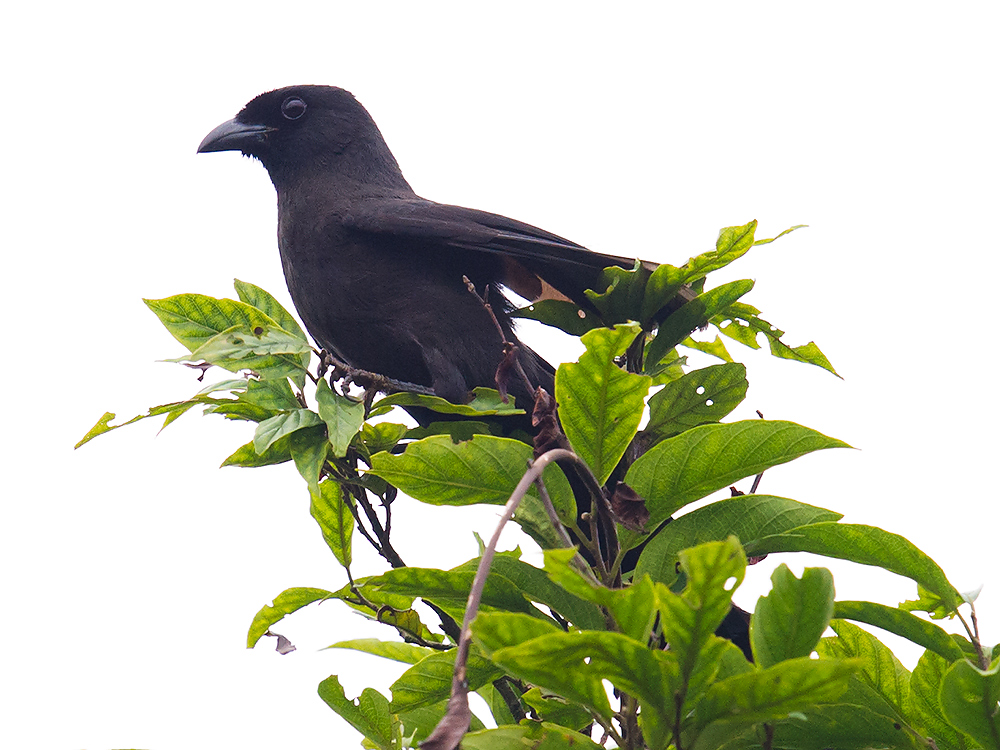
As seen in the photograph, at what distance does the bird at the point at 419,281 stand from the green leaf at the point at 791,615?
115 cm

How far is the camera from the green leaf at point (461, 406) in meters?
1.86

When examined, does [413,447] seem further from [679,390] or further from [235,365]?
[679,390]

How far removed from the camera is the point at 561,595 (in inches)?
62.0

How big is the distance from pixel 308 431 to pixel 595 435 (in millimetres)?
522

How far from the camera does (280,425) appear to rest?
172 cm

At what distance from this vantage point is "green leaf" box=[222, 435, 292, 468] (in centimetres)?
181

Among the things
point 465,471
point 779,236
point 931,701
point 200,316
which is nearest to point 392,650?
point 465,471

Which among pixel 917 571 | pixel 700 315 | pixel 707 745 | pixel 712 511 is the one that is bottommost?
pixel 707 745

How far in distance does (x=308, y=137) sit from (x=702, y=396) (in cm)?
185

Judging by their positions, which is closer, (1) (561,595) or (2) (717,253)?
(1) (561,595)

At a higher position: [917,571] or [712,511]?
[712,511]

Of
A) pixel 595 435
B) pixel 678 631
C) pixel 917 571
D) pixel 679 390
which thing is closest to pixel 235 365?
pixel 595 435

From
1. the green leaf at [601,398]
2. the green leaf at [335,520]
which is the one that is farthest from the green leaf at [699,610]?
the green leaf at [335,520]

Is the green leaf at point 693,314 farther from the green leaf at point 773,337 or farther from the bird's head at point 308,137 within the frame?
the bird's head at point 308,137
